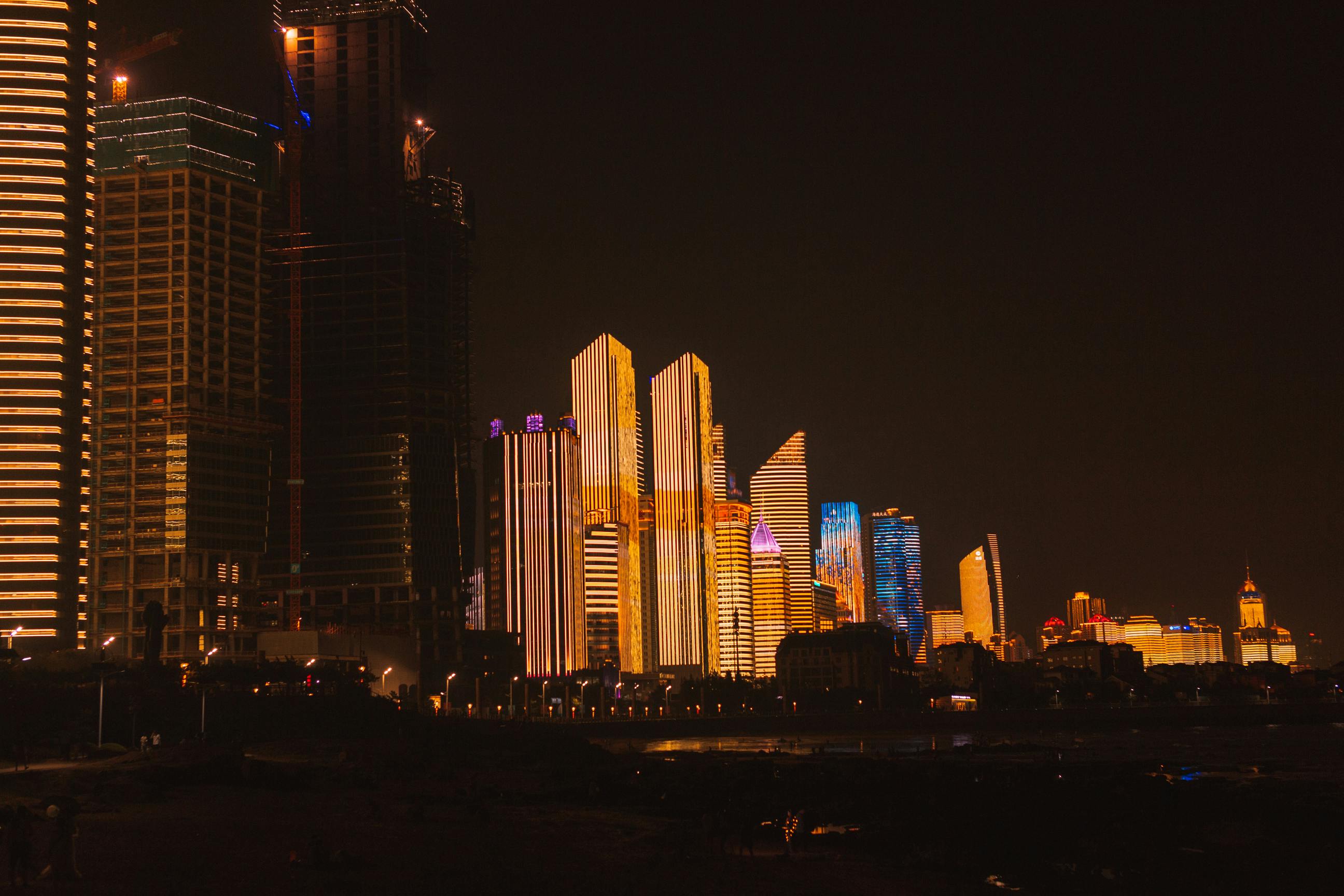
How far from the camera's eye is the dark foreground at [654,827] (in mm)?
44344

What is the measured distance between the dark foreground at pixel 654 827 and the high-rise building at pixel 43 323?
8335 centimetres

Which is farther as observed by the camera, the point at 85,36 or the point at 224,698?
the point at 85,36

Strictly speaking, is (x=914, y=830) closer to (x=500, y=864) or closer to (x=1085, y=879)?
(x=1085, y=879)

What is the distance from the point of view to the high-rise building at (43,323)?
6383 inches

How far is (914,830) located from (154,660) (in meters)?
82.3

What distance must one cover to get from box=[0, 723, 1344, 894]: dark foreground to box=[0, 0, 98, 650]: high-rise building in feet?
273

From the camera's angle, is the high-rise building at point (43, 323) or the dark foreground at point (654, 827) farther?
the high-rise building at point (43, 323)

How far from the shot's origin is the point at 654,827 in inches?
2409

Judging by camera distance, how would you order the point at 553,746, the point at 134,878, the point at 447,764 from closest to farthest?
the point at 134,878 < the point at 447,764 < the point at 553,746

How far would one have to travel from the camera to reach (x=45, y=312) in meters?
164

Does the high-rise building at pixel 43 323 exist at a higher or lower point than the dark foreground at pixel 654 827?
higher

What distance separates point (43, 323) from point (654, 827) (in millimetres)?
132070

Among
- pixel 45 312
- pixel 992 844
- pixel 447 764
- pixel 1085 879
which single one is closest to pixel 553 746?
pixel 447 764

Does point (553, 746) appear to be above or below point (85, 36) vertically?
below
